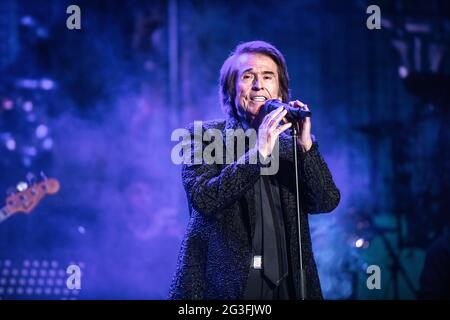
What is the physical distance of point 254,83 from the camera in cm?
234

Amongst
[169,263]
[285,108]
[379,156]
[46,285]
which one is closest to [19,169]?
[46,285]

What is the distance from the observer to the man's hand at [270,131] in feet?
6.56

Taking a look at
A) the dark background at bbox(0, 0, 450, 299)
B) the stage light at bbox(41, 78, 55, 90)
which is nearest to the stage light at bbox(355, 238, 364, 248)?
the dark background at bbox(0, 0, 450, 299)

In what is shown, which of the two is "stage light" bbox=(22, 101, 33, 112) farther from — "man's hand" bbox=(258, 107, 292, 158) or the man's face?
"man's hand" bbox=(258, 107, 292, 158)

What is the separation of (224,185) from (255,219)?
177 mm

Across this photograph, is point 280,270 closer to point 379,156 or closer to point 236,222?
point 236,222

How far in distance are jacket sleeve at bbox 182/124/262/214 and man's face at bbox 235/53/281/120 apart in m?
0.28

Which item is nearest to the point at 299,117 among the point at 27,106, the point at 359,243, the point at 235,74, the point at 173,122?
the point at 235,74

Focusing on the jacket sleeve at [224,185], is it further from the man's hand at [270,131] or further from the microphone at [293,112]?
the microphone at [293,112]

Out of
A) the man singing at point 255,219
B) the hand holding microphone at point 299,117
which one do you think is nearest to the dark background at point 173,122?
the man singing at point 255,219

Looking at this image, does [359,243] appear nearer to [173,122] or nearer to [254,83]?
[173,122]

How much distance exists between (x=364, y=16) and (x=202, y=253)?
11.4 ft

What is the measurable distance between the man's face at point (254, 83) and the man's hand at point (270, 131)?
0.92 feet
